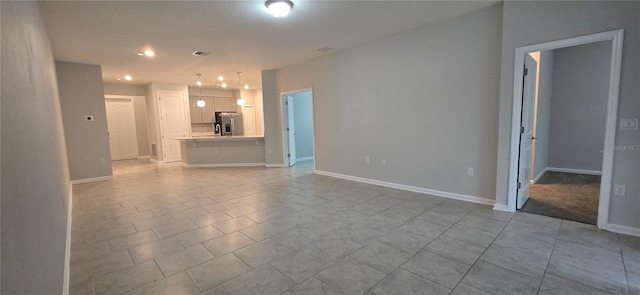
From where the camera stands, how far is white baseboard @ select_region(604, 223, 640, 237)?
260cm

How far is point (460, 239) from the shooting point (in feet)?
8.61

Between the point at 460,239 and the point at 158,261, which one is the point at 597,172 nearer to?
the point at 460,239

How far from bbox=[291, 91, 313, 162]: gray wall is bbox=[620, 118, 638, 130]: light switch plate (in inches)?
253

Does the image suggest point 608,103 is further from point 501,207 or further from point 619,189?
point 501,207

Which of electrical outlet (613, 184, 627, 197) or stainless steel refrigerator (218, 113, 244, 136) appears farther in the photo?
stainless steel refrigerator (218, 113, 244, 136)

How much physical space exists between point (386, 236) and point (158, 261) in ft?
6.89

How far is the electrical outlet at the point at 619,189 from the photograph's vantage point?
264 cm

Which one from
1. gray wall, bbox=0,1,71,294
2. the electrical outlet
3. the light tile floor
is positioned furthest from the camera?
the electrical outlet

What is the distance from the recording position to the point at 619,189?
266 cm

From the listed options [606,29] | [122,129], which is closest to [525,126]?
[606,29]

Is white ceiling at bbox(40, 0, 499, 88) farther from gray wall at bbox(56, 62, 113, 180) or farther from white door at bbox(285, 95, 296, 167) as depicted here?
white door at bbox(285, 95, 296, 167)

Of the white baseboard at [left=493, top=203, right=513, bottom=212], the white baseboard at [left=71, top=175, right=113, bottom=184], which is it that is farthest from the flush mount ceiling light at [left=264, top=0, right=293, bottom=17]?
the white baseboard at [left=71, top=175, right=113, bottom=184]

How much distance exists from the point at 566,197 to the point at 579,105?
8.62ft

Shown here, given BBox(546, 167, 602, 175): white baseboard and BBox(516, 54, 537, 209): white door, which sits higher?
BBox(516, 54, 537, 209): white door
